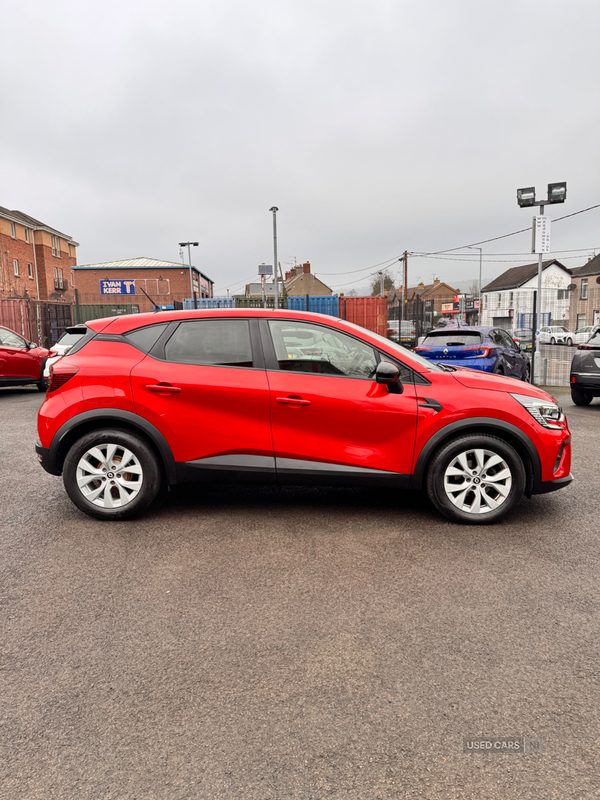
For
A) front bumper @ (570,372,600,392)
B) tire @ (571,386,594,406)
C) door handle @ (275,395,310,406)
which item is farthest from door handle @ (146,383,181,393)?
tire @ (571,386,594,406)

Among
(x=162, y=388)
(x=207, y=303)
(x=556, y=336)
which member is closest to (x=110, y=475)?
(x=162, y=388)

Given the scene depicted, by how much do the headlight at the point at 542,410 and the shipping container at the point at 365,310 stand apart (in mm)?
16861

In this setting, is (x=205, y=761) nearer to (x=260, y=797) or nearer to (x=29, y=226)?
(x=260, y=797)

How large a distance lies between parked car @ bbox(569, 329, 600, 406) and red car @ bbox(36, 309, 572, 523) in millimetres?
6154

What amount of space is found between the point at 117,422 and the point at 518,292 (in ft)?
222

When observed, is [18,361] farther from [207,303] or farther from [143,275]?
[143,275]

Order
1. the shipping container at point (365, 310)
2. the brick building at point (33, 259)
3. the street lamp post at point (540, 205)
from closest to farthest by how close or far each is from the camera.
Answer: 1. the street lamp post at point (540, 205)
2. the shipping container at point (365, 310)
3. the brick building at point (33, 259)

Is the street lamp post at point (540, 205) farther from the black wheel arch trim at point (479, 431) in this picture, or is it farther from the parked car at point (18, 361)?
the parked car at point (18, 361)

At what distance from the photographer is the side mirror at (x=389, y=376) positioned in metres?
4.09

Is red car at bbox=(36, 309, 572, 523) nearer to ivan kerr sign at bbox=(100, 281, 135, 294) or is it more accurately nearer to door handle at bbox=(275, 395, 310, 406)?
door handle at bbox=(275, 395, 310, 406)

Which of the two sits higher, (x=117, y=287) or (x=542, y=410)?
(x=117, y=287)

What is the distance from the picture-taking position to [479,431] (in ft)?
13.8

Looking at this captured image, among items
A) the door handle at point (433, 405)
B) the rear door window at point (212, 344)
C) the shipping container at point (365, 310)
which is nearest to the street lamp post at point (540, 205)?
the shipping container at point (365, 310)

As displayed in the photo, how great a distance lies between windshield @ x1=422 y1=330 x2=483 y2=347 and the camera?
395 inches
